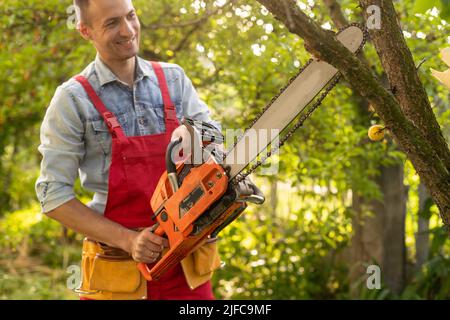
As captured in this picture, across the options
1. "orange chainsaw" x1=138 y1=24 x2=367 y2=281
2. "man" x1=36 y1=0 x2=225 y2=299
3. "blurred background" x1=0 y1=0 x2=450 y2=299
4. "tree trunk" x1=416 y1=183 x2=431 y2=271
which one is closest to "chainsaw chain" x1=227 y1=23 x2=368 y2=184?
"orange chainsaw" x1=138 y1=24 x2=367 y2=281

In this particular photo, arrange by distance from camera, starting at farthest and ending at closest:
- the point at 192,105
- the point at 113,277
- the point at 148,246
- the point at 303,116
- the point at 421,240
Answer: the point at 421,240
the point at 192,105
the point at 113,277
the point at 148,246
the point at 303,116

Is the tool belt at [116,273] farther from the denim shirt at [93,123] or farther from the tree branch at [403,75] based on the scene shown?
the tree branch at [403,75]

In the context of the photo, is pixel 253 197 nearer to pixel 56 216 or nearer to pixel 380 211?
pixel 56 216

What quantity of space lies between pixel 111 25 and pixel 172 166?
518 millimetres

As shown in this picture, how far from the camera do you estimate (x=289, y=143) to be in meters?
3.12

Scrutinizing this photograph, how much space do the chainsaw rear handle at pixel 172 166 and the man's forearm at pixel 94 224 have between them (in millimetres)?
250

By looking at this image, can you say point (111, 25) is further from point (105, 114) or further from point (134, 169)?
point (134, 169)

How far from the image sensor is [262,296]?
3.60m

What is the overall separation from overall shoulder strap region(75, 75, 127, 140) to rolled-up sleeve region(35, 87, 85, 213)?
6 centimetres

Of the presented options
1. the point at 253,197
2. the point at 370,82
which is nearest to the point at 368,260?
the point at 253,197

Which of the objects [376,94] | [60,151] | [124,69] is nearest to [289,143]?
[124,69]

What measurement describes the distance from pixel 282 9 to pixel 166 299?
118 cm

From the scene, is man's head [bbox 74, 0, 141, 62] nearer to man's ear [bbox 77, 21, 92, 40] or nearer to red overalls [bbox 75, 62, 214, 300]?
man's ear [bbox 77, 21, 92, 40]

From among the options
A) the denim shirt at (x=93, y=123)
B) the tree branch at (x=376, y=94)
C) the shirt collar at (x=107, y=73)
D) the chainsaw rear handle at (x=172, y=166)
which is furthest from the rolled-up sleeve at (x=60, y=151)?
the tree branch at (x=376, y=94)
